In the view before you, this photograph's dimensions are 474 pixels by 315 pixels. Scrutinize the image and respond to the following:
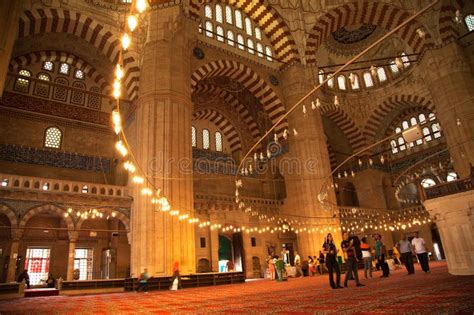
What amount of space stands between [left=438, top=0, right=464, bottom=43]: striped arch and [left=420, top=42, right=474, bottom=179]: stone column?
45 cm

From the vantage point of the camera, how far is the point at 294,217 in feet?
49.5

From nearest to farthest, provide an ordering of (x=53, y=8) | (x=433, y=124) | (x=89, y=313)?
(x=89, y=313) → (x=53, y=8) → (x=433, y=124)

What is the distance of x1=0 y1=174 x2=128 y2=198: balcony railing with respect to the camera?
35.3 ft

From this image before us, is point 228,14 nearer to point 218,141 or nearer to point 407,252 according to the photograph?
point 218,141

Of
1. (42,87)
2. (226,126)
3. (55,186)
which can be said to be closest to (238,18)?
(226,126)

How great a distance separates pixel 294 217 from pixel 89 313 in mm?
11640

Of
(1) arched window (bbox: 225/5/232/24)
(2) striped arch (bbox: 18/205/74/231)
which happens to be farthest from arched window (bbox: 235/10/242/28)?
(2) striped arch (bbox: 18/205/74/231)

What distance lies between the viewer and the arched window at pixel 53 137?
14526mm

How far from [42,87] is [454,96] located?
17.7 m

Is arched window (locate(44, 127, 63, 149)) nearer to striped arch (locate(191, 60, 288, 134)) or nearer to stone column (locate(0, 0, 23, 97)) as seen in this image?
striped arch (locate(191, 60, 288, 134))

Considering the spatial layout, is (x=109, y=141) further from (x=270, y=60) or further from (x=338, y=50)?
(x=338, y=50)

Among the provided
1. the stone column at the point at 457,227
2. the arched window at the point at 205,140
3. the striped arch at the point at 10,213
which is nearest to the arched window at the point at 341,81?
the arched window at the point at 205,140

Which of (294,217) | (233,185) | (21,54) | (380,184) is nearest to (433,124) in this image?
(380,184)

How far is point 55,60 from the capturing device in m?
14.4
